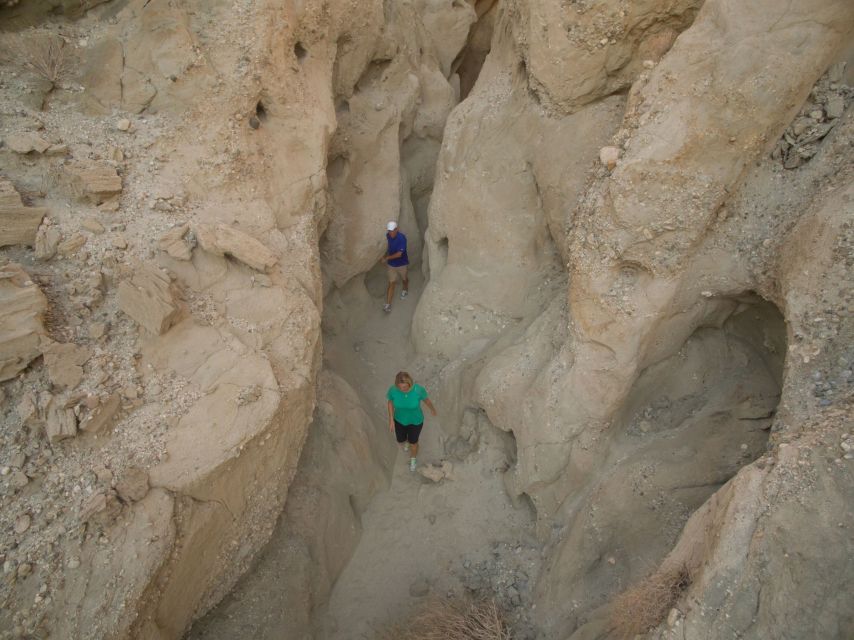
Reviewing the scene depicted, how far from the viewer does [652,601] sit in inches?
103

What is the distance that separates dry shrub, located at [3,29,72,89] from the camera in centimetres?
414

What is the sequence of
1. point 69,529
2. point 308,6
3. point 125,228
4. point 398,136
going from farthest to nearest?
point 398,136
point 308,6
point 125,228
point 69,529

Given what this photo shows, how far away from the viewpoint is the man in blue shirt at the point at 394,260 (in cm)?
623

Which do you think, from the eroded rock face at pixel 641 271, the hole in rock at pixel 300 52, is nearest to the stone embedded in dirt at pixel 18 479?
the eroded rock face at pixel 641 271

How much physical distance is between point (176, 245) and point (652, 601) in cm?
347

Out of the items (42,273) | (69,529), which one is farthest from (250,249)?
(69,529)

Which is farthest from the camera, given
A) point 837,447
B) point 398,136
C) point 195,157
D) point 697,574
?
point 398,136

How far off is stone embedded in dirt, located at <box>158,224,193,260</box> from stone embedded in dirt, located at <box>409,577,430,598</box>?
3.13 meters

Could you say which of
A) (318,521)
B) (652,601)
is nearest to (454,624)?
(318,521)

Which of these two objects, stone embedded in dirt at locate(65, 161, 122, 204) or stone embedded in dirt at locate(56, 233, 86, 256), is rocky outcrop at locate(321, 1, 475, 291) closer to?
stone embedded in dirt at locate(65, 161, 122, 204)

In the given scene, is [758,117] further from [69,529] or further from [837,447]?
[69,529]

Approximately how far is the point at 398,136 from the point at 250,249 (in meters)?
3.27

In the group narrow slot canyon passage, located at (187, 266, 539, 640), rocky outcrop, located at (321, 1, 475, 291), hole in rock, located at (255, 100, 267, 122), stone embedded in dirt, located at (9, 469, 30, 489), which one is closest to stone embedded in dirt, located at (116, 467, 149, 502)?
stone embedded in dirt, located at (9, 469, 30, 489)

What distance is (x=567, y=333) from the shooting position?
4.26m
